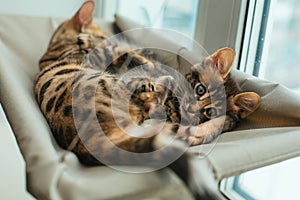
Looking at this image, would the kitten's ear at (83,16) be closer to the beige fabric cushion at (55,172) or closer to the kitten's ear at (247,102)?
the beige fabric cushion at (55,172)

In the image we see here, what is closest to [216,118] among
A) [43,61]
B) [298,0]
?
[298,0]

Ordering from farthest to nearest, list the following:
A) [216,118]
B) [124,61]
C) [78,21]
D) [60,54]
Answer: [78,21] < [60,54] < [124,61] < [216,118]

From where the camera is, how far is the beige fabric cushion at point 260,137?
0.67m

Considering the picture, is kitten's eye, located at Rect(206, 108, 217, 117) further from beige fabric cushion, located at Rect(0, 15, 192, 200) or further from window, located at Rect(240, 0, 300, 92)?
window, located at Rect(240, 0, 300, 92)

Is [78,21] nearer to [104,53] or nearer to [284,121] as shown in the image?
[104,53]

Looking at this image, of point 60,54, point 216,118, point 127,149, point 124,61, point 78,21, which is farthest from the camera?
point 78,21

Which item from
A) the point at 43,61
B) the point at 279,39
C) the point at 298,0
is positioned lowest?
the point at 43,61

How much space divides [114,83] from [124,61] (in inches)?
9.9

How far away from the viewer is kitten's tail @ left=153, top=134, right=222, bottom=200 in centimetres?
59

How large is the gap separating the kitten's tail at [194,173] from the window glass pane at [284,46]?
2.28 feet

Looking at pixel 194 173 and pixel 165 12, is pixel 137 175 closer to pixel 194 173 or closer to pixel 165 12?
pixel 194 173

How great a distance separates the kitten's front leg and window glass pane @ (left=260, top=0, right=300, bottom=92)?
1.65 ft

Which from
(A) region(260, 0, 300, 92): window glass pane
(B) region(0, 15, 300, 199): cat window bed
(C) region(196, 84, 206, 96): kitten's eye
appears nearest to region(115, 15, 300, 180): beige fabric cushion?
(B) region(0, 15, 300, 199): cat window bed

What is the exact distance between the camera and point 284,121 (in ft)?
2.68
